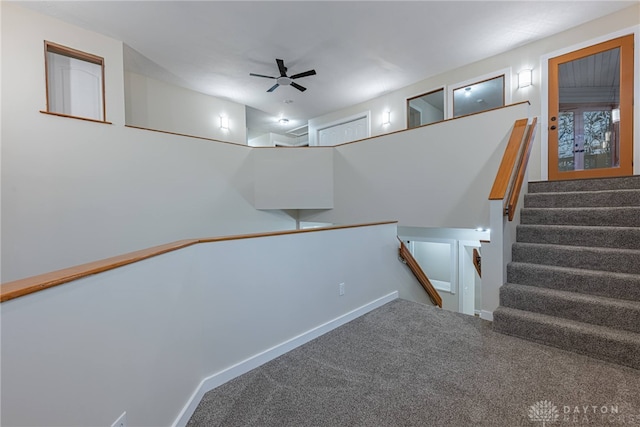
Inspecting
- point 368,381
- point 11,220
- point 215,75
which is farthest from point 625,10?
point 11,220

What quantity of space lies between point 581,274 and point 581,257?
9.5 inches

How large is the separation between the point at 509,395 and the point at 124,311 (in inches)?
93.5

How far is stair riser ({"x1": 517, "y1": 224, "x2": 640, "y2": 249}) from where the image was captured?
8.24 ft

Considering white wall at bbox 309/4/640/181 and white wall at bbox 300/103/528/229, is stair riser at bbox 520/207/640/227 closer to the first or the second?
white wall at bbox 300/103/528/229

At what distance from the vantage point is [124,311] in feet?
3.93

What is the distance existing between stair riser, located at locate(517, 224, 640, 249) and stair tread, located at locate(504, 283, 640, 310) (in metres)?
0.62

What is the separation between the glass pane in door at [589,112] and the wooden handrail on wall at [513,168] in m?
1.41

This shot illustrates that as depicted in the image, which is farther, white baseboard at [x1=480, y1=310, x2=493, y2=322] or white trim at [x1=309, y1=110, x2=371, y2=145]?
white trim at [x1=309, y1=110, x2=371, y2=145]

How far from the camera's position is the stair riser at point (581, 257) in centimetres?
239

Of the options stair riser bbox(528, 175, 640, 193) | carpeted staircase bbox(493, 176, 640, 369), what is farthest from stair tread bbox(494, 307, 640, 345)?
stair riser bbox(528, 175, 640, 193)

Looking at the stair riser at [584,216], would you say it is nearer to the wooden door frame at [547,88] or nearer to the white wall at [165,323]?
the wooden door frame at [547,88]

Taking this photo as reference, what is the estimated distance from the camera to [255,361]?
216 cm

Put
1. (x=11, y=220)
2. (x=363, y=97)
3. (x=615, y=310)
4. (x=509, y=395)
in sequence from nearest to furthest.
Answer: (x=509, y=395)
(x=615, y=310)
(x=11, y=220)
(x=363, y=97)

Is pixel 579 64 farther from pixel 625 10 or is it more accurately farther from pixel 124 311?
pixel 124 311
